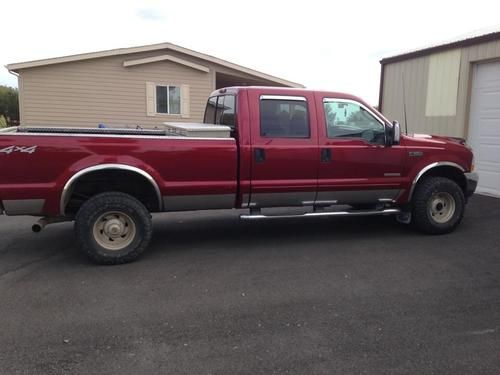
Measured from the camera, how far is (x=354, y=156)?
5.85 m

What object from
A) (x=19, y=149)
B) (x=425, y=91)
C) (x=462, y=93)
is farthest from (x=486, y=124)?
(x=19, y=149)

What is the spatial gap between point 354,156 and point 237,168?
1.56 meters

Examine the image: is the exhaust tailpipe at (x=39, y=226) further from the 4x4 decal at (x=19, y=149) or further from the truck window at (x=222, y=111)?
the truck window at (x=222, y=111)

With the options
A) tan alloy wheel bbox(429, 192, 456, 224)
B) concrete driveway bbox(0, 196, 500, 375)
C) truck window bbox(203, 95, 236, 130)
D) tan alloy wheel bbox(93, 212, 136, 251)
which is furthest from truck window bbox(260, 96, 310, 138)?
tan alloy wheel bbox(429, 192, 456, 224)

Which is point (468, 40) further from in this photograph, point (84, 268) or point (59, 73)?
point (59, 73)

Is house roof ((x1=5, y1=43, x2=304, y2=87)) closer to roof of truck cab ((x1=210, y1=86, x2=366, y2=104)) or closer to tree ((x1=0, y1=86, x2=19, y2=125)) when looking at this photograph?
roof of truck cab ((x1=210, y1=86, x2=366, y2=104))

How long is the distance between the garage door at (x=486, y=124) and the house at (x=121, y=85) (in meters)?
8.78

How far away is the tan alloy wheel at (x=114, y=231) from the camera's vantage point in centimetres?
505

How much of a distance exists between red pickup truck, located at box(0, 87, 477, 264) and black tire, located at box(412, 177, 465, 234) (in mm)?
14

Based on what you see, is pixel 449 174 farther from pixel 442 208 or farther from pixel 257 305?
pixel 257 305

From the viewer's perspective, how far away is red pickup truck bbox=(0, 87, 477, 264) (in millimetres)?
4816

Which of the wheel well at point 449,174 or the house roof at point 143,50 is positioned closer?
the wheel well at point 449,174

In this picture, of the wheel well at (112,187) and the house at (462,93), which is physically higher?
the house at (462,93)

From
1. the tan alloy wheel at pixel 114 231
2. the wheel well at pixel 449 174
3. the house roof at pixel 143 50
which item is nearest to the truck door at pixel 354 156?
the wheel well at pixel 449 174
